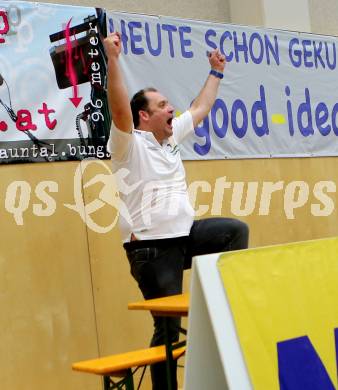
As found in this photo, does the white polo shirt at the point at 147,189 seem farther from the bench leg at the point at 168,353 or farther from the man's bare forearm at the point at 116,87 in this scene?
the bench leg at the point at 168,353

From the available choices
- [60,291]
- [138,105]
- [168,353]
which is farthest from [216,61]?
[168,353]

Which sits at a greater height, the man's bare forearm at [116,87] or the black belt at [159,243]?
the man's bare forearm at [116,87]

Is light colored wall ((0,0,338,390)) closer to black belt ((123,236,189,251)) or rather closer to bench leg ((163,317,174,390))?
black belt ((123,236,189,251))

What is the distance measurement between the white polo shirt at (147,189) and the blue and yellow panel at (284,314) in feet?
3.78

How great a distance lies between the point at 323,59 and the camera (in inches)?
240

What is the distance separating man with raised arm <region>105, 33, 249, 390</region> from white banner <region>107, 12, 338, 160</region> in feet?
3.60

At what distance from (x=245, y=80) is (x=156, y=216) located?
211cm

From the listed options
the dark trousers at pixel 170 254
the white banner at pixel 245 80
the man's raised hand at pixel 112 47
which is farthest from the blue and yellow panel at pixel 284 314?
the white banner at pixel 245 80

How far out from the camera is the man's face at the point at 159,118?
12.8ft

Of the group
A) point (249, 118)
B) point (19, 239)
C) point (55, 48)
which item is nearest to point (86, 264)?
point (19, 239)

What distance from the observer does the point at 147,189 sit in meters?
3.76

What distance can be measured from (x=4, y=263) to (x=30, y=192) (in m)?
0.44

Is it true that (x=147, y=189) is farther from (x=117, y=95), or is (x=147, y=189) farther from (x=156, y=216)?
(x=117, y=95)

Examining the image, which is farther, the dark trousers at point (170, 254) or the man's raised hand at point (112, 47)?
the dark trousers at point (170, 254)
